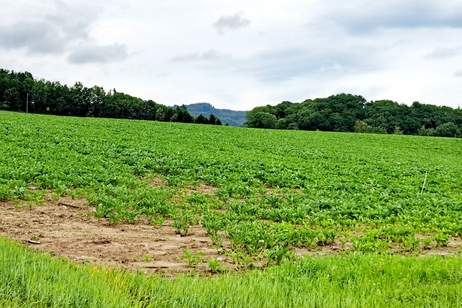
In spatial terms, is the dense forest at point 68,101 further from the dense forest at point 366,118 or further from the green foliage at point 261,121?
the dense forest at point 366,118

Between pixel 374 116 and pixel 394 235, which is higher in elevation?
pixel 374 116

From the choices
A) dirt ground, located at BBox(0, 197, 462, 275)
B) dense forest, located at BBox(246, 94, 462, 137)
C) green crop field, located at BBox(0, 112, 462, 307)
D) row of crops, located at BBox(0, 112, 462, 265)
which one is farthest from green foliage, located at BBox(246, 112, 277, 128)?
dirt ground, located at BBox(0, 197, 462, 275)

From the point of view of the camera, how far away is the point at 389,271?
7629mm

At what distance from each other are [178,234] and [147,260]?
6.88 feet

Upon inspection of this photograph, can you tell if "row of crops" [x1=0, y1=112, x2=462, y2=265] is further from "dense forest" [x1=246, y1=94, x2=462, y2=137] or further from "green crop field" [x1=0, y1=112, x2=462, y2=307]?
"dense forest" [x1=246, y1=94, x2=462, y2=137]

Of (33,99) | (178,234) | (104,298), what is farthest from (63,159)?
(33,99)

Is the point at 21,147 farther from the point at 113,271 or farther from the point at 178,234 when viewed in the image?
the point at 113,271

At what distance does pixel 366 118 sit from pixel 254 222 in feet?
418

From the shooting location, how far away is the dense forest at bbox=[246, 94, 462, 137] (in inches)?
4690

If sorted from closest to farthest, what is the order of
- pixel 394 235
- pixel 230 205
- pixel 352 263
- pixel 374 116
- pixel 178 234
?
1. pixel 352 263
2. pixel 178 234
3. pixel 394 235
4. pixel 230 205
5. pixel 374 116

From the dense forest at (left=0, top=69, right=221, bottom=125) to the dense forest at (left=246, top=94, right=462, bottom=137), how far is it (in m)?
25.4

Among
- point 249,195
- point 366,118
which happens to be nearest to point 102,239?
point 249,195

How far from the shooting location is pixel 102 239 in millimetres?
9656

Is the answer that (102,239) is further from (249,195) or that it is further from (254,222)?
(249,195)
